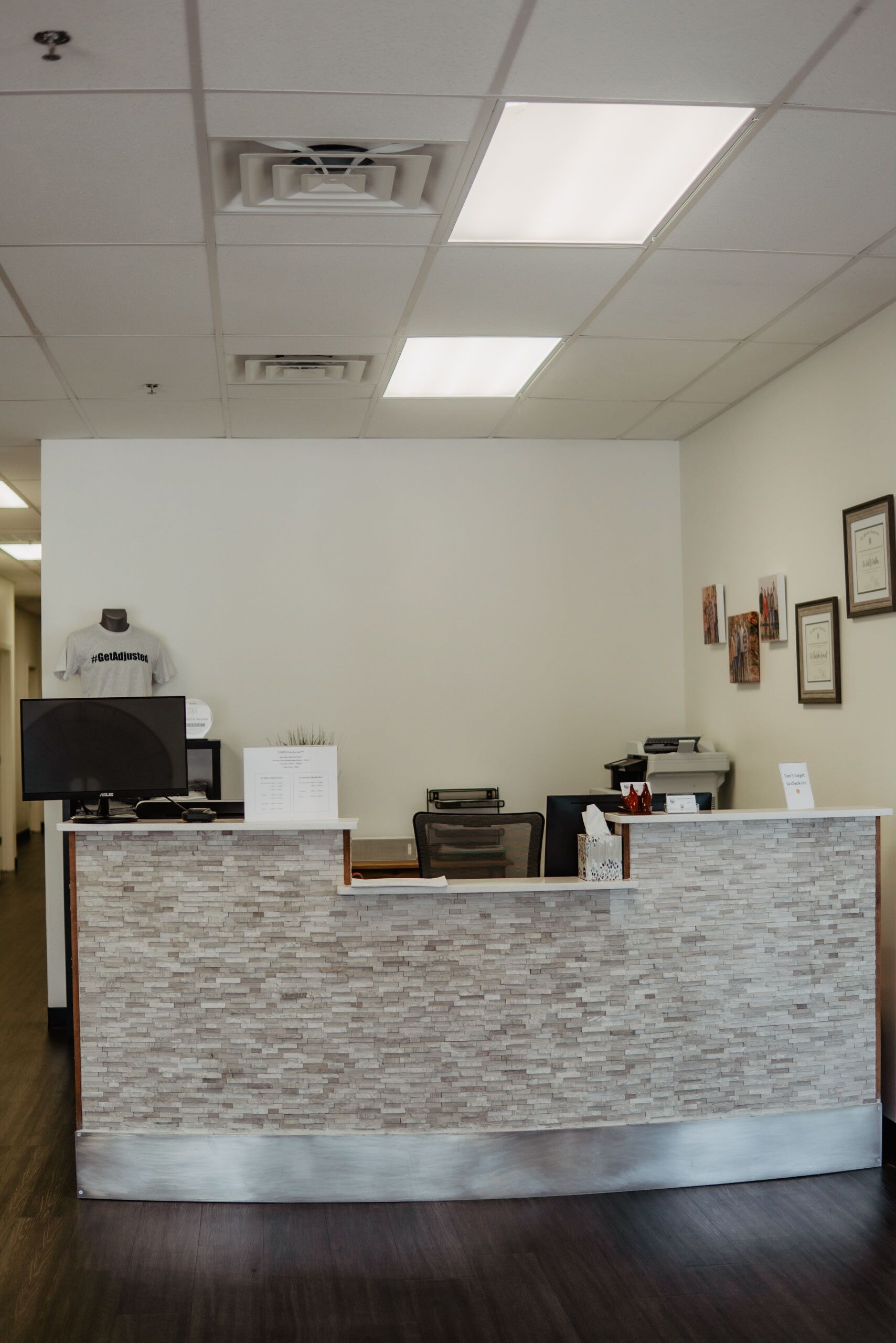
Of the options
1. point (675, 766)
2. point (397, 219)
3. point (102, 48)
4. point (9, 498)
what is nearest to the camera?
point (102, 48)

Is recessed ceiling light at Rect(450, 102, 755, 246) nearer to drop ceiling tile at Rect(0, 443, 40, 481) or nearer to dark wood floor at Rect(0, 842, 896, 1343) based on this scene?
dark wood floor at Rect(0, 842, 896, 1343)

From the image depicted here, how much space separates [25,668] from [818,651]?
13.1 metres

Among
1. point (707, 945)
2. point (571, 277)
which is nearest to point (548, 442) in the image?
point (571, 277)

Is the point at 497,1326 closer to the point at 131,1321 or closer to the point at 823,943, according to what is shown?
the point at 131,1321

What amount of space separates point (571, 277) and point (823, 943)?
8.23ft

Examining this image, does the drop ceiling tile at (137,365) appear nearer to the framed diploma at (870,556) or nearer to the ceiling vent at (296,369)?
the ceiling vent at (296,369)

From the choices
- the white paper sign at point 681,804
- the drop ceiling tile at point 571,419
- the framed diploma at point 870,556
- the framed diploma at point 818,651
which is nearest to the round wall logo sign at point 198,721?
the drop ceiling tile at point 571,419

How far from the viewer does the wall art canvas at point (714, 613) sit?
5.62 metres

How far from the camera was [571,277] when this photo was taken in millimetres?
3789

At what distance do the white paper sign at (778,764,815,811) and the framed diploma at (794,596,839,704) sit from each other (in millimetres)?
702

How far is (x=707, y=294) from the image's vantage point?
3.95 m

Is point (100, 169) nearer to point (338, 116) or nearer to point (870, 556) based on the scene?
point (338, 116)

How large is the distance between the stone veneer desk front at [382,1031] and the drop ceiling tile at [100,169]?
1.91 meters

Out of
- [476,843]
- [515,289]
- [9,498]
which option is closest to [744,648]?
[476,843]
